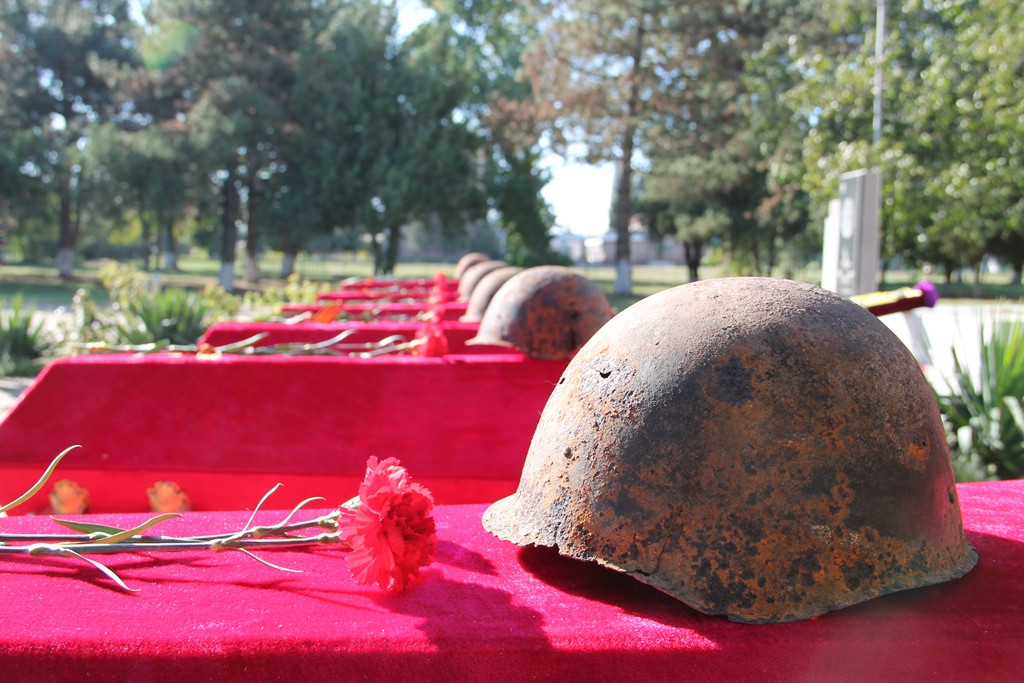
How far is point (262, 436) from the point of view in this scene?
3957 millimetres

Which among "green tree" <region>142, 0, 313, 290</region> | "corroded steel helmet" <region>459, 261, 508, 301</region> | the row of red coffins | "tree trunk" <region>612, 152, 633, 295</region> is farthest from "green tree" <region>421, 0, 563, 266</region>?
"corroded steel helmet" <region>459, 261, 508, 301</region>

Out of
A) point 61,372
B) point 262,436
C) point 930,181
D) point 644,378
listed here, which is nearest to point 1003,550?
point 644,378

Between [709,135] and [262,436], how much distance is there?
2504 centimetres

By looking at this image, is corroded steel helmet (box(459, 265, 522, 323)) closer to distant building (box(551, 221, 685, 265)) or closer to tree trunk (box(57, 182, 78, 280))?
tree trunk (box(57, 182, 78, 280))

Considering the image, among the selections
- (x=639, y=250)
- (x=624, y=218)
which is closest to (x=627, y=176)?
(x=624, y=218)

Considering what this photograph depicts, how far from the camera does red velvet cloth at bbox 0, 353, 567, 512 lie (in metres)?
3.80

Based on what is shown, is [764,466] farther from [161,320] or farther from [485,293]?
[161,320]

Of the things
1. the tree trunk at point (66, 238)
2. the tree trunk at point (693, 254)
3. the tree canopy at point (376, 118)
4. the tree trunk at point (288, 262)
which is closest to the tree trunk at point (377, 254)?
the tree canopy at point (376, 118)

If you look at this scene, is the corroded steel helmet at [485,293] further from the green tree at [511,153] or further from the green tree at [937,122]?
the green tree at [511,153]

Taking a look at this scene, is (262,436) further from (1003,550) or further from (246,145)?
(246,145)

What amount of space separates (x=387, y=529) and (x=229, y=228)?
27676 mm

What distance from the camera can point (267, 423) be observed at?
402 cm

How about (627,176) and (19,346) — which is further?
(627,176)

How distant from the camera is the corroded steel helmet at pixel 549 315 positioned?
4.70 metres
